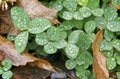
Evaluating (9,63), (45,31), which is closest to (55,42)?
(45,31)

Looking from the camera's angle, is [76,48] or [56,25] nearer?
[76,48]

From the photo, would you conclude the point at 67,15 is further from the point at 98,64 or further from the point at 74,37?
the point at 98,64

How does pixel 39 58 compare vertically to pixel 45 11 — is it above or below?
below

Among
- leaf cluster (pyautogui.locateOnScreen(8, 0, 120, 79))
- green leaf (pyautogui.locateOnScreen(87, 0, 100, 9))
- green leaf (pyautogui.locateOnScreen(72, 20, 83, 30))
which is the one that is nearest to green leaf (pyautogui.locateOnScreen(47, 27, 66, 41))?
leaf cluster (pyautogui.locateOnScreen(8, 0, 120, 79))

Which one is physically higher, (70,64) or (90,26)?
(90,26)

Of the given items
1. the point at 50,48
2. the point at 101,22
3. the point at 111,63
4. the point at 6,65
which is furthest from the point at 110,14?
the point at 6,65

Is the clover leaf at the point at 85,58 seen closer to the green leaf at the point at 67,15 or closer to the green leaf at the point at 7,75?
the green leaf at the point at 67,15

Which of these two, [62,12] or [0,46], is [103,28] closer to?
[62,12]

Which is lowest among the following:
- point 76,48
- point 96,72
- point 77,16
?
point 96,72
